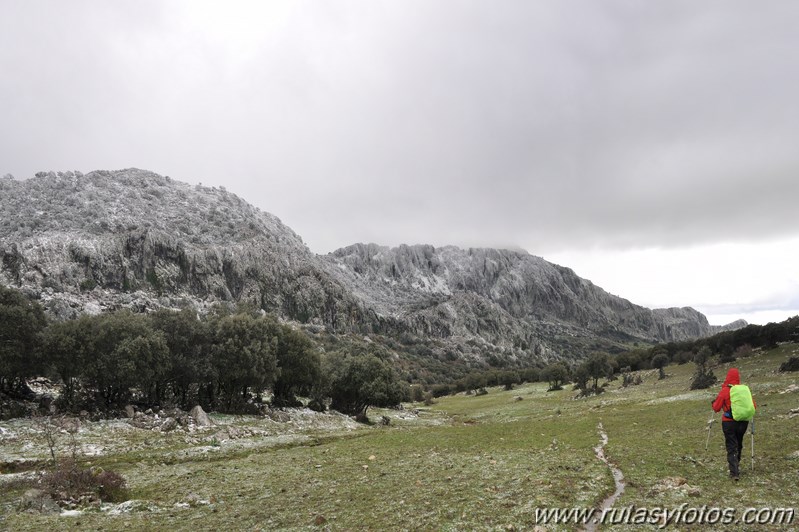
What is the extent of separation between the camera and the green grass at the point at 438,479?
14.7 metres

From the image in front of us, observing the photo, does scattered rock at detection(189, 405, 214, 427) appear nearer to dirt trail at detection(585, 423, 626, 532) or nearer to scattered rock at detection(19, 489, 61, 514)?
scattered rock at detection(19, 489, 61, 514)

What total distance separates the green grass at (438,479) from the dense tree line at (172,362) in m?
19.2

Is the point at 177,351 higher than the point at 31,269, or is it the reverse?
the point at 31,269

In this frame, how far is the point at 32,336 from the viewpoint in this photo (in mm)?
49062

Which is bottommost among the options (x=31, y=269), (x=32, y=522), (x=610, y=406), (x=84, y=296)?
(x=610, y=406)

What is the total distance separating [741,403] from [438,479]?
42.9 feet

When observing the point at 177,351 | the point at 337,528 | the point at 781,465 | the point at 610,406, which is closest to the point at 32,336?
the point at 177,351

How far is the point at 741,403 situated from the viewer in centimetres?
1627

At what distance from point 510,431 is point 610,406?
24.6m

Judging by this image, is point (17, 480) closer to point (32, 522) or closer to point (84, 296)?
point (32, 522)

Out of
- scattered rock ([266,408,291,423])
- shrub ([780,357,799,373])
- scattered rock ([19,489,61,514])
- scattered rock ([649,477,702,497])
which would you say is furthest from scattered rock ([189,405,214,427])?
shrub ([780,357,799,373])

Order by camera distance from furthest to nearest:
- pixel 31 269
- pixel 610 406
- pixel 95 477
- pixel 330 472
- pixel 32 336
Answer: pixel 31 269 < pixel 610 406 < pixel 32 336 < pixel 330 472 < pixel 95 477

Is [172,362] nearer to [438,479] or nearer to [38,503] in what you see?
[38,503]

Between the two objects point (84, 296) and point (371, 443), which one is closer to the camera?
point (371, 443)
